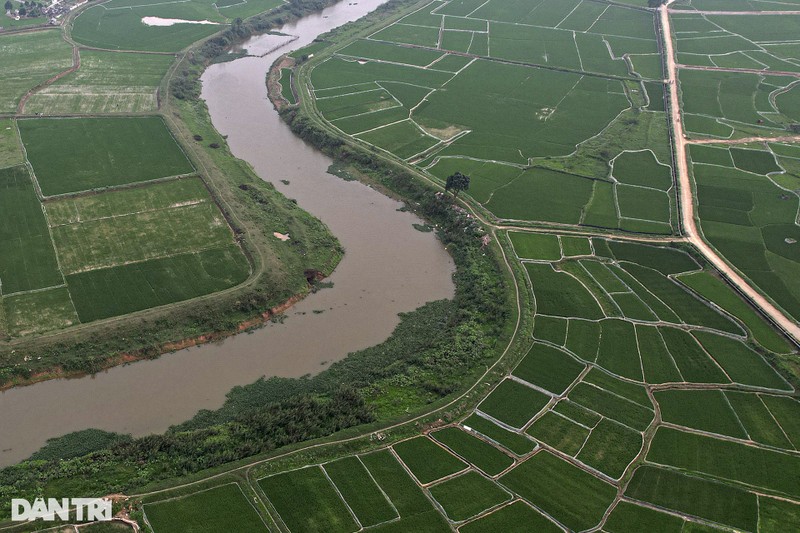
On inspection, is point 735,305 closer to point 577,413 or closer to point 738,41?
point 577,413

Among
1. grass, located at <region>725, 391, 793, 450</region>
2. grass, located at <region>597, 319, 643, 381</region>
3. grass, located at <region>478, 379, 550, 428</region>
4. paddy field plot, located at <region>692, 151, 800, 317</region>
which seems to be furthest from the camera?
paddy field plot, located at <region>692, 151, 800, 317</region>

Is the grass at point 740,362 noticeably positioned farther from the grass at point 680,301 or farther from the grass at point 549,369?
the grass at point 549,369

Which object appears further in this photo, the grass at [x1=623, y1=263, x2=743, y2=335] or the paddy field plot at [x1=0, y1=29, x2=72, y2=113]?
the paddy field plot at [x1=0, y1=29, x2=72, y2=113]

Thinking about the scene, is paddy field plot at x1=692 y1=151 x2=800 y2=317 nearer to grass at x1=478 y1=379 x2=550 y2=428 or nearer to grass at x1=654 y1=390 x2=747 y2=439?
grass at x1=654 y1=390 x2=747 y2=439

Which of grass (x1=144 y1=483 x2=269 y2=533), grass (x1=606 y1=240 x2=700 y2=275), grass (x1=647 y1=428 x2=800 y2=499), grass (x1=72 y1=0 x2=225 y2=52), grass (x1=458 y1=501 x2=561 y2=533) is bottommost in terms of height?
grass (x1=458 y1=501 x2=561 y2=533)

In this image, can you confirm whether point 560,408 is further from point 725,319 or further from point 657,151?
point 657,151

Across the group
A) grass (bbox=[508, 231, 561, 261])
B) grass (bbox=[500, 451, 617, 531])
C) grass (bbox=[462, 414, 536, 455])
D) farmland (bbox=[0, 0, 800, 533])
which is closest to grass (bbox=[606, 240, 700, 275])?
farmland (bbox=[0, 0, 800, 533])
